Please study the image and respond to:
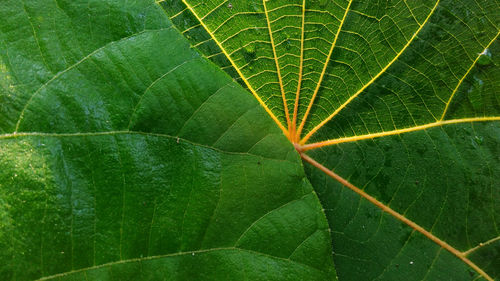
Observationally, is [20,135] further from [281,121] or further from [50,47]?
[281,121]

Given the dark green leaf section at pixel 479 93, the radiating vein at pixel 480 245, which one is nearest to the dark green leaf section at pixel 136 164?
the radiating vein at pixel 480 245

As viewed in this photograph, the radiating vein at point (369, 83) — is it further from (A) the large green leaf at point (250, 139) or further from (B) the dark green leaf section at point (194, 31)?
(B) the dark green leaf section at point (194, 31)

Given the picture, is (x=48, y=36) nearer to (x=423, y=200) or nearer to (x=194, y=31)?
(x=194, y=31)

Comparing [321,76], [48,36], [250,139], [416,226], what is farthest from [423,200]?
[48,36]

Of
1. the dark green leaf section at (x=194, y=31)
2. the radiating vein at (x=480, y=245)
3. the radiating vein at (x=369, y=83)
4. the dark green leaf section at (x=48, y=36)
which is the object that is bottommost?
the radiating vein at (x=480, y=245)

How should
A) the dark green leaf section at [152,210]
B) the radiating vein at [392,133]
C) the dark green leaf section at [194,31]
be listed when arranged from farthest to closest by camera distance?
1. the radiating vein at [392,133]
2. the dark green leaf section at [194,31]
3. the dark green leaf section at [152,210]

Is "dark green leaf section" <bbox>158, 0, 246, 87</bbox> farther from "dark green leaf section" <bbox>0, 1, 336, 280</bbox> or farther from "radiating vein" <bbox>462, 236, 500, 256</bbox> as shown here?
"radiating vein" <bbox>462, 236, 500, 256</bbox>

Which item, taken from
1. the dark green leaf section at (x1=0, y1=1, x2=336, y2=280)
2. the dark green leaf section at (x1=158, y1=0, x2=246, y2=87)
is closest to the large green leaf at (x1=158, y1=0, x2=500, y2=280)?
the dark green leaf section at (x1=158, y1=0, x2=246, y2=87)

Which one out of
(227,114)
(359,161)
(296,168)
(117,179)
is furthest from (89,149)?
(359,161)
